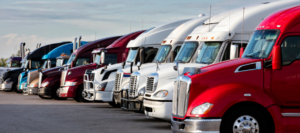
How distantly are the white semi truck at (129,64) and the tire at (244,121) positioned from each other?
315 inches

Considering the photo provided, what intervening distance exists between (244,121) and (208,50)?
4731 mm

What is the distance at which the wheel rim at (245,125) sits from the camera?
803 cm

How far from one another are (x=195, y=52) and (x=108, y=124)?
3.26 metres

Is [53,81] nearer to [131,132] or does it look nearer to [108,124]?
[108,124]

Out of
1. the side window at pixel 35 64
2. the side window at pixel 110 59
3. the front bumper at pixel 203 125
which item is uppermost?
the side window at pixel 110 59

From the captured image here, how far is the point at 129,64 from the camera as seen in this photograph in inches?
691

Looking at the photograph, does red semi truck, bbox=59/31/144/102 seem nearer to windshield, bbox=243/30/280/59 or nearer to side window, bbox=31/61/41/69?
side window, bbox=31/61/41/69

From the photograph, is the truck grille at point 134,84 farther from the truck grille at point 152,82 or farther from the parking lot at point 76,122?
the truck grille at point 152,82

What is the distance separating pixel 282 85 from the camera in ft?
27.0

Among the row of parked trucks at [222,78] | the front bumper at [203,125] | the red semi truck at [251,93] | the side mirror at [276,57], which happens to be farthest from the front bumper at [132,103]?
the side mirror at [276,57]

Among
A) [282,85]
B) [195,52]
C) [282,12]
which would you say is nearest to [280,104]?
[282,85]

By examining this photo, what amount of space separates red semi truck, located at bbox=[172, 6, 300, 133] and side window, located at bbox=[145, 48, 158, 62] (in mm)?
8692

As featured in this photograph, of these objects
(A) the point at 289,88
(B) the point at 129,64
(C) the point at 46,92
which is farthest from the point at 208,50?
(C) the point at 46,92

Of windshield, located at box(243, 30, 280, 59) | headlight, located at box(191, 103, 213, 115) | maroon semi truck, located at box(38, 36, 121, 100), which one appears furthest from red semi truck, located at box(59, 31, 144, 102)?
headlight, located at box(191, 103, 213, 115)
